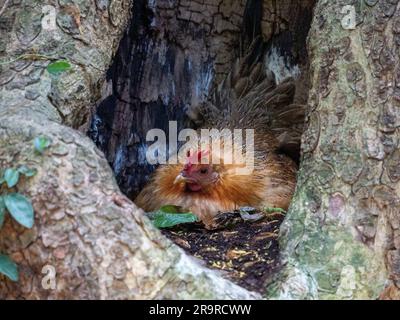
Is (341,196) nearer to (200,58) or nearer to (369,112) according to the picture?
(369,112)

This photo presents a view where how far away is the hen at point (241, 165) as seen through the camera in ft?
11.2

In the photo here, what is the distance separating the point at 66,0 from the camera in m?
2.89

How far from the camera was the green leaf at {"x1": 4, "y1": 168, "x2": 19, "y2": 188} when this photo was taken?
6.73 ft

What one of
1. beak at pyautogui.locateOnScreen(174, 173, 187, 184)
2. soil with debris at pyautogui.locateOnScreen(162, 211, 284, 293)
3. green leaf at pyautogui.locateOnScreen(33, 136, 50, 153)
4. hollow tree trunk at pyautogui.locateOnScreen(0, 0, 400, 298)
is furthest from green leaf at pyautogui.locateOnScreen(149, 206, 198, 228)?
green leaf at pyautogui.locateOnScreen(33, 136, 50, 153)

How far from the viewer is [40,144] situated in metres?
2.14

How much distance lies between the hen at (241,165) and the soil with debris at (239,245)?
0.20m

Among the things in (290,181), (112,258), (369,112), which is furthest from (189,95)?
(112,258)

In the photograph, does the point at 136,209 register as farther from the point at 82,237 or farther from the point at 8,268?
the point at 8,268

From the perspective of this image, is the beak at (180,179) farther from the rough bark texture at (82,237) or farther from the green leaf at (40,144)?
the green leaf at (40,144)

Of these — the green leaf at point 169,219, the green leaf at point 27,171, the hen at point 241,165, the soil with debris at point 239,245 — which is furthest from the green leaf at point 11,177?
the hen at point 241,165

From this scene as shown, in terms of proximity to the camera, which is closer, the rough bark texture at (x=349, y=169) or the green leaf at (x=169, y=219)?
the rough bark texture at (x=349, y=169)

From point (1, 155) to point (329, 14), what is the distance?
4.70 ft

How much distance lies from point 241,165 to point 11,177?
1.72m

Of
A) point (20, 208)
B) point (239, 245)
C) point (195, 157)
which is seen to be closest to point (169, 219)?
point (239, 245)
